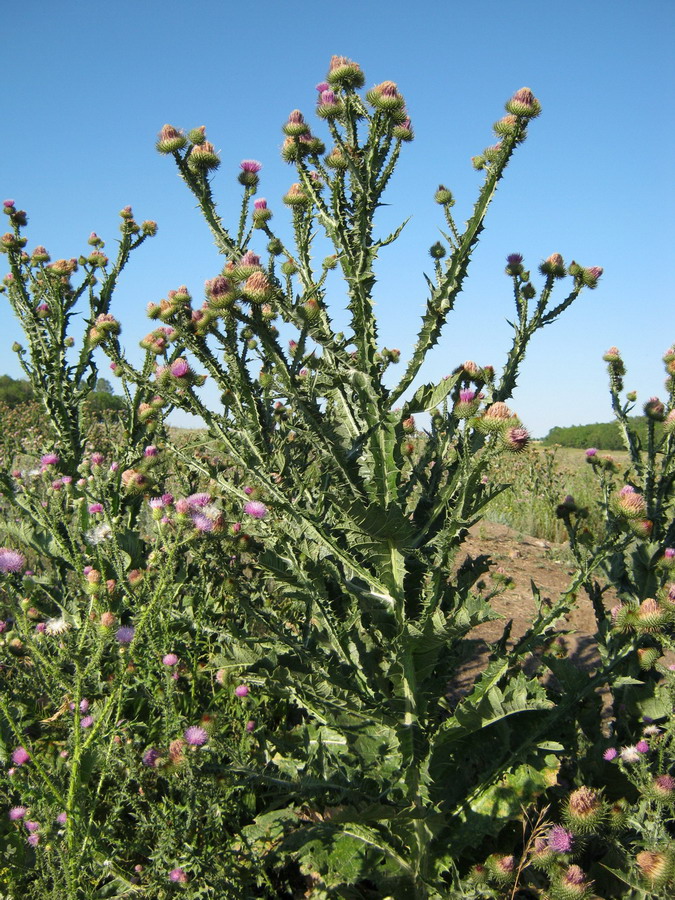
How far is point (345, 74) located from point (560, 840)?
2719mm

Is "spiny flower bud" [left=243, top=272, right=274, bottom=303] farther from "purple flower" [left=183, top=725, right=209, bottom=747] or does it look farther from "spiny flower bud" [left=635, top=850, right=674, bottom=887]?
"spiny flower bud" [left=635, top=850, right=674, bottom=887]

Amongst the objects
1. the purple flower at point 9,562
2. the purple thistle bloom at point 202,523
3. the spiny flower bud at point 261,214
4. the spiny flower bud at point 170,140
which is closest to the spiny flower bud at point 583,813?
the purple thistle bloom at point 202,523

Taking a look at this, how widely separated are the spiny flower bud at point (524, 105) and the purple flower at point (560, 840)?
2.50 m

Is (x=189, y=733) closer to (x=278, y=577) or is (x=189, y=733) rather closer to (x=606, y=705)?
(x=278, y=577)

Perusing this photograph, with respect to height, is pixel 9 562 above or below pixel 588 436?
below

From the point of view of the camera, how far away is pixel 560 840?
214cm

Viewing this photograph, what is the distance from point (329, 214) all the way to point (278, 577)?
129 centimetres

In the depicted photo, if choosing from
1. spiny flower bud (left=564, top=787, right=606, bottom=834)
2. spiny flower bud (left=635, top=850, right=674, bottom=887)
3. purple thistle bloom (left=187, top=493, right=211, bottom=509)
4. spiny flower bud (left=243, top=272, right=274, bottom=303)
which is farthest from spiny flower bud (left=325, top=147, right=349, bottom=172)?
spiny flower bud (left=635, top=850, right=674, bottom=887)

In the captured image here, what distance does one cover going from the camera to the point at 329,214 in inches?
86.0

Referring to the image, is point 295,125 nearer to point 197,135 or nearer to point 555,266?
point 197,135

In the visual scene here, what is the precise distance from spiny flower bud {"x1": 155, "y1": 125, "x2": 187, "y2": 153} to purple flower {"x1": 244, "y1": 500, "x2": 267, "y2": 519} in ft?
4.50

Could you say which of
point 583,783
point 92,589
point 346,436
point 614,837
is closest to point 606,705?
point 583,783

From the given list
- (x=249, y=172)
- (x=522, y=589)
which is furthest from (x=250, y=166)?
(x=522, y=589)

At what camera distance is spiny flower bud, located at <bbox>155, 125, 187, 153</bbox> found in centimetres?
229
